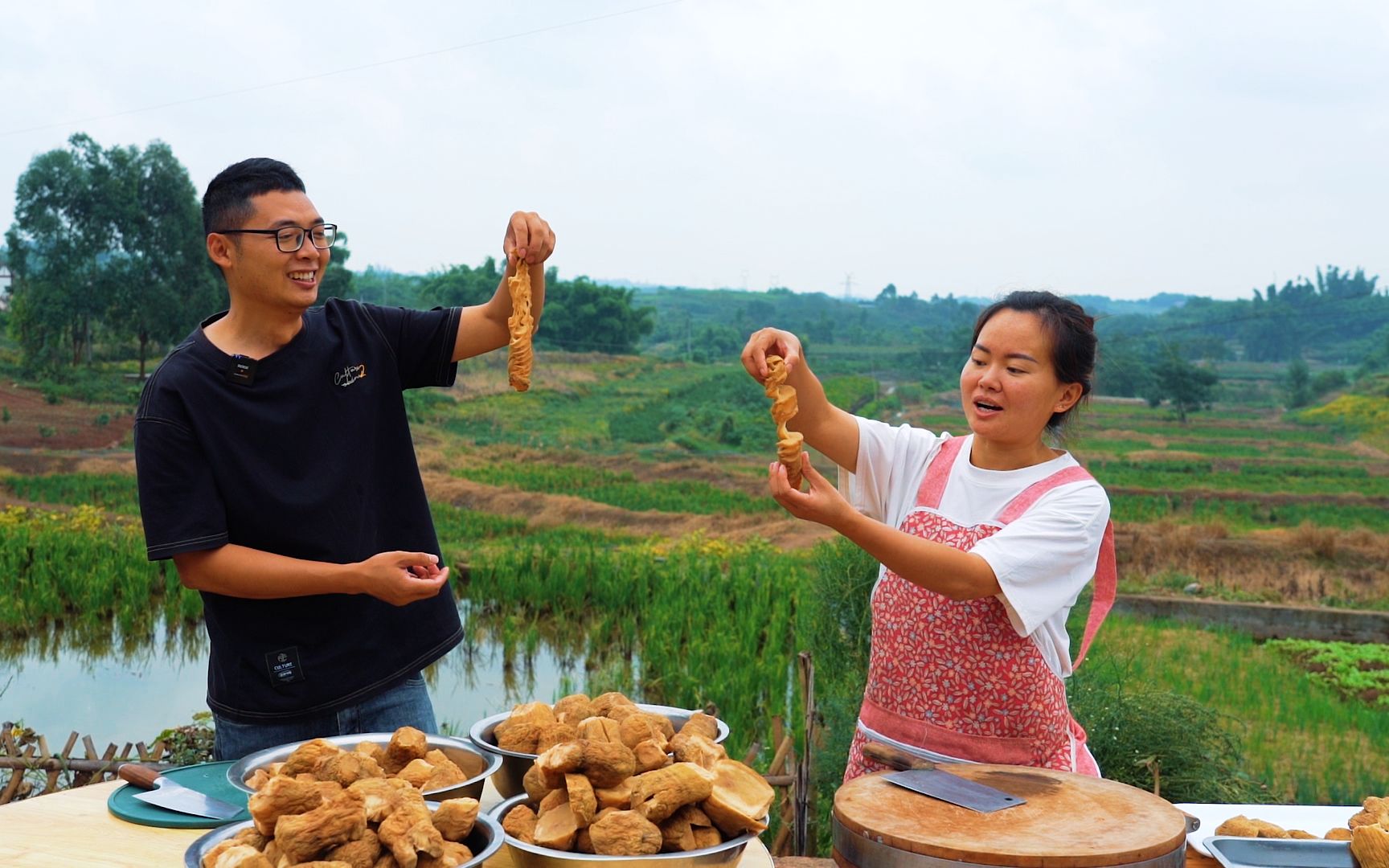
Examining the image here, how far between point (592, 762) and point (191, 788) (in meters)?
0.79

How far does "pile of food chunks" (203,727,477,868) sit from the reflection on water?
220 inches

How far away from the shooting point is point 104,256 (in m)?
21.1

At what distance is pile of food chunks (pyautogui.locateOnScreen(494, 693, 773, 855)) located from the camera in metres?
1.59

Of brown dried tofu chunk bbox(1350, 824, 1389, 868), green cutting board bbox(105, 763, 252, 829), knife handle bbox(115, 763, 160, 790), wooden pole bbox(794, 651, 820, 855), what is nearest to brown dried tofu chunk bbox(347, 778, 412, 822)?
green cutting board bbox(105, 763, 252, 829)

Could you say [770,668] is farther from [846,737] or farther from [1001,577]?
[1001,577]

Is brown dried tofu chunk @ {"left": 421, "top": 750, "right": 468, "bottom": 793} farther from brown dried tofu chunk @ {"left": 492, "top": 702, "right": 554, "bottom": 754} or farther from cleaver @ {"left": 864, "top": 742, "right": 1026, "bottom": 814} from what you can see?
cleaver @ {"left": 864, "top": 742, "right": 1026, "bottom": 814}

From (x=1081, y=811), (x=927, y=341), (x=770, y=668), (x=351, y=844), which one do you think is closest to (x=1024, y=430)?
(x=1081, y=811)

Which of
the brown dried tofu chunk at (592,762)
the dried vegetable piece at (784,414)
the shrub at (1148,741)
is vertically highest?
the dried vegetable piece at (784,414)

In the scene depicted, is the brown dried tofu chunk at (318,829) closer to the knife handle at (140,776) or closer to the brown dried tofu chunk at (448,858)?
the brown dried tofu chunk at (448,858)

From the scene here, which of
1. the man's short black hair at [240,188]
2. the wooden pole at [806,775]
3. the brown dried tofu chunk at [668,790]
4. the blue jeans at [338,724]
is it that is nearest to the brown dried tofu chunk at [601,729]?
the brown dried tofu chunk at [668,790]

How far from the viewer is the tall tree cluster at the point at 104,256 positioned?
20.4m

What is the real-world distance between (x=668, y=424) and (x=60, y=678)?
69.6ft

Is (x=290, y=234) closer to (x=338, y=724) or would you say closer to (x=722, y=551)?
(x=338, y=724)

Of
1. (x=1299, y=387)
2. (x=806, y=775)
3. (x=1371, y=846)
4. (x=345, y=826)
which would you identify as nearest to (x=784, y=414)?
(x=345, y=826)
